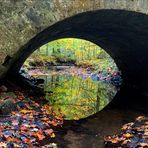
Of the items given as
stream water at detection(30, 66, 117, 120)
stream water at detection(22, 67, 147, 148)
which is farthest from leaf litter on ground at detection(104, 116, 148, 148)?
stream water at detection(30, 66, 117, 120)

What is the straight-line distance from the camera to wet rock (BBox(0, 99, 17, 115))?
7.11 metres

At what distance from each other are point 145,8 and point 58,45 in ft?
63.8

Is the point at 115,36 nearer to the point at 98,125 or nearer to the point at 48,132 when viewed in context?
the point at 98,125

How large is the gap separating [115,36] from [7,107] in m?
4.81

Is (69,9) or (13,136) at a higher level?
(69,9)

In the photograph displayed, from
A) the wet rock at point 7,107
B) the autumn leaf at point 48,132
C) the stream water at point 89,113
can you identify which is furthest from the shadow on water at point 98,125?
the wet rock at point 7,107

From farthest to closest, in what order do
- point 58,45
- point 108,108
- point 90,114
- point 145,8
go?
point 58,45 → point 108,108 → point 90,114 → point 145,8

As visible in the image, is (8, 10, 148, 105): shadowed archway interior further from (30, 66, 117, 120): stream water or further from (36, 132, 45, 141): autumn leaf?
(36, 132, 45, 141): autumn leaf

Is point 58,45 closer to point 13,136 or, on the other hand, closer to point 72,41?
point 72,41

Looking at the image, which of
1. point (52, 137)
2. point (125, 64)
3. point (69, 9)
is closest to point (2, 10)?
point (69, 9)

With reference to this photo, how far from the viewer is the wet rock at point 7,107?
711cm

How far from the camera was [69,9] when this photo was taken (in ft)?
22.2

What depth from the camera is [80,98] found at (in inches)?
487

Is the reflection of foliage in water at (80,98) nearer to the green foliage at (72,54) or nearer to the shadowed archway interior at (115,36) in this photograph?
the shadowed archway interior at (115,36)
